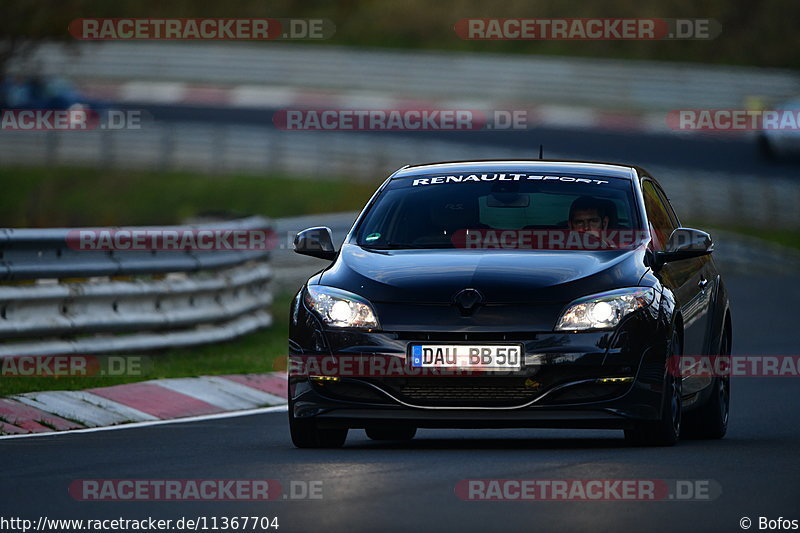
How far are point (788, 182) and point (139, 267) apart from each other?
24910 mm

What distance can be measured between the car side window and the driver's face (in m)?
0.29

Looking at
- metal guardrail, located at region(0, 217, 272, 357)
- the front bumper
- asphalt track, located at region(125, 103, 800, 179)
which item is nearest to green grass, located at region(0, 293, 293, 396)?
metal guardrail, located at region(0, 217, 272, 357)

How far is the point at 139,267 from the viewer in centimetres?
1507

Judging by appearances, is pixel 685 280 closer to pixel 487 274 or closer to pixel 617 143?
pixel 487 274

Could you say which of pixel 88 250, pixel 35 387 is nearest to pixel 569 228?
pixel 35 387

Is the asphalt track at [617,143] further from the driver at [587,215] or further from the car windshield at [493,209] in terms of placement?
the driver at [587,215]

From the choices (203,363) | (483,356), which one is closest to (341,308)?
(483,356)

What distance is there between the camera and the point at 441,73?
47062 mm

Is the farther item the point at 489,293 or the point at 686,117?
the point at 686,117

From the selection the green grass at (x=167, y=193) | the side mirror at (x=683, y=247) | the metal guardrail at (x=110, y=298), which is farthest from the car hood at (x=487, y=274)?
the green grass at (x=167, y=193)

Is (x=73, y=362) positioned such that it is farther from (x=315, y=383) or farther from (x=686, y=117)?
(x=686, y=117)

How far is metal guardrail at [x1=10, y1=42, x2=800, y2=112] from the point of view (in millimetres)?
45969

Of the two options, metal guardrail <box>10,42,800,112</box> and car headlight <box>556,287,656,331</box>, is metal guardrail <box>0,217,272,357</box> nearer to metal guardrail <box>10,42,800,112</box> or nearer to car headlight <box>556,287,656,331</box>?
car headlight <box>556,287,656,331</box>

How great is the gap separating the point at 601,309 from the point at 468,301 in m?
0.70
